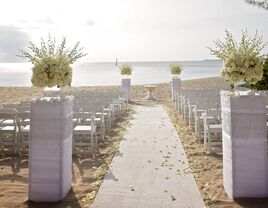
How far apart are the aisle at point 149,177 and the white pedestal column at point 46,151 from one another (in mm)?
724

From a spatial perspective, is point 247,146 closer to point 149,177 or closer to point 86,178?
point 149,177

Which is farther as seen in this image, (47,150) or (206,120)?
(206,120)

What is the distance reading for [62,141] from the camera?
554cm

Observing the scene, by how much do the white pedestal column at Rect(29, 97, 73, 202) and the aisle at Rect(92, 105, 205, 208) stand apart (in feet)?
2.38

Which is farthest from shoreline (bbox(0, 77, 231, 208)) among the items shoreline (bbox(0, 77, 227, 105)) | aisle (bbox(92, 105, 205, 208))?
shoreline (bbox(0, 77, 227, 105))

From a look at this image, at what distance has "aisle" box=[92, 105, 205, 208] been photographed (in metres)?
5.28

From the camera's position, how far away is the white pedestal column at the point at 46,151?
549 centimetres

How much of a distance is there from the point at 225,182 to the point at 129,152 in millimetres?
2977

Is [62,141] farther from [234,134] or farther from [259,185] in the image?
[259,185]

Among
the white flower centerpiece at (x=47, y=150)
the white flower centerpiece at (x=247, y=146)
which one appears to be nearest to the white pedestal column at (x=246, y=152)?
the white flower centerpiece at (x=247, y=146)

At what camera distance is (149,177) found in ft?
21.0

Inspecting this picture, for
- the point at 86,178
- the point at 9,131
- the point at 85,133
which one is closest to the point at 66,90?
the point at 9,131

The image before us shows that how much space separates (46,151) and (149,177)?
1942 millimetres

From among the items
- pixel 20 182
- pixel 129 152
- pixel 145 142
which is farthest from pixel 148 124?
pixel 20 182
